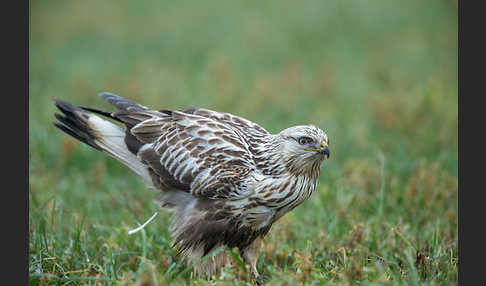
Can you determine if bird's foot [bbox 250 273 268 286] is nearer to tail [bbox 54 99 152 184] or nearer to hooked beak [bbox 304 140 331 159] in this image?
hooked beak [bbox 304 140 331 159]

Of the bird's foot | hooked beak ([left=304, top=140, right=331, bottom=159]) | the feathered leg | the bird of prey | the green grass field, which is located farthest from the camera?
the feathered leg

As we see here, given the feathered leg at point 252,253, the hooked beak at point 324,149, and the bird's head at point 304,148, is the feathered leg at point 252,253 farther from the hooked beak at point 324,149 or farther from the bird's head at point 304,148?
the hooked beak at point 324,149

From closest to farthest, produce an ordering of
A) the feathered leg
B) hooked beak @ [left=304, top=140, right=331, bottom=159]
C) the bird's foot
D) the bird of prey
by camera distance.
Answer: hooked beak @ [left=304, top=140, right=331, bottom=159] < the bird of prey < the bird's foot < the feathered leg

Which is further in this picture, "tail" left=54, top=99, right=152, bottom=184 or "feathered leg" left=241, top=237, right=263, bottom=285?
"tail" left=54, top=99, right=152, bottom=184

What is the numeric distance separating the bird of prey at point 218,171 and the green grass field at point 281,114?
39 centimetres

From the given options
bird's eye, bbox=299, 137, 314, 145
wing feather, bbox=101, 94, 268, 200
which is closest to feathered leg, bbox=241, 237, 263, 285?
wing feather, bbox=101, 94, 268, 200

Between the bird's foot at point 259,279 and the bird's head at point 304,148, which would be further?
the bird's foot at point 259,279

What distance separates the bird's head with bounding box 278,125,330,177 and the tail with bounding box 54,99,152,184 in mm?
1654

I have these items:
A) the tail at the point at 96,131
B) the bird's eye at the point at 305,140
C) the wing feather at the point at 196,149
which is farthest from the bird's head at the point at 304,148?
the tail at the point at 96,131

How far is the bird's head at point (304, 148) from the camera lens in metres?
4.54

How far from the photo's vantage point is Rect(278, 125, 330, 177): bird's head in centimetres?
454

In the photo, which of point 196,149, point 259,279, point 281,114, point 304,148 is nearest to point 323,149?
point 304,148

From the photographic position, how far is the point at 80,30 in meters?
12.1

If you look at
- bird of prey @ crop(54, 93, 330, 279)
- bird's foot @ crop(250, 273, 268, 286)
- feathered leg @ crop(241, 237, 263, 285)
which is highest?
bird of prey @ crop(54, 93, 330, 279)
